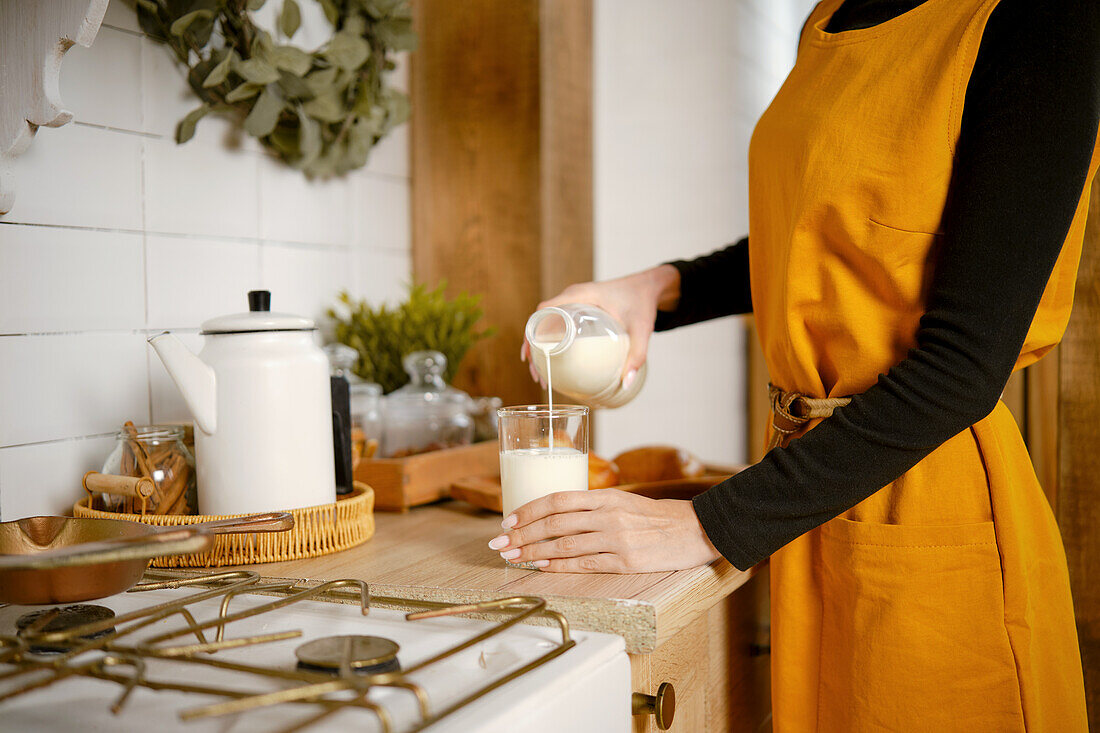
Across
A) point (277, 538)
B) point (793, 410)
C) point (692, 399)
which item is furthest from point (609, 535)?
point (692, 399)

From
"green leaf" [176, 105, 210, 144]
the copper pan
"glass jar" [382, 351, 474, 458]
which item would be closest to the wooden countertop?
the copper pan

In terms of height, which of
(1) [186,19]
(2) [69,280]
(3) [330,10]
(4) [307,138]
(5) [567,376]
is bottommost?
(5) [567,376]

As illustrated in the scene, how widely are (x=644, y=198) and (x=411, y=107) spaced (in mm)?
1083

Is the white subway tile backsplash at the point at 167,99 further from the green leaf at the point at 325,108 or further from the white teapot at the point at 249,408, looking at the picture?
the white teapot at the point at 249,408

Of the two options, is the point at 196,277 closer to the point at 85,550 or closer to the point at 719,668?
the point at 85,550

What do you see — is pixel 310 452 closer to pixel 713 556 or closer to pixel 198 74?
pixel 713 556

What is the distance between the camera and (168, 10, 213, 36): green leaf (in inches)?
43.7

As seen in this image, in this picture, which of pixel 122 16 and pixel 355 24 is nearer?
pixel 122 16

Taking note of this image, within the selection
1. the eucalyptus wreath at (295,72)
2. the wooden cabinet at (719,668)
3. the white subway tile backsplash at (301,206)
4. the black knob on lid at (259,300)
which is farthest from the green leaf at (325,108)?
the wooden cabinet at (719,668)

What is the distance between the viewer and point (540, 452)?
90 cm

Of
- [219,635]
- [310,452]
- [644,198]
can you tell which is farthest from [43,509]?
[644,198]

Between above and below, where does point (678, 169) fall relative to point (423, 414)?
above

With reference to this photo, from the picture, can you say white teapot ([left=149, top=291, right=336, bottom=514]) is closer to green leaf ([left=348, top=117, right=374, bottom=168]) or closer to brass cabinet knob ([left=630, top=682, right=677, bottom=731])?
brass cabinet knob ([left=630, top=682, right=677, bottom=731])

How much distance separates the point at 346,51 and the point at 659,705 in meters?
1.06
